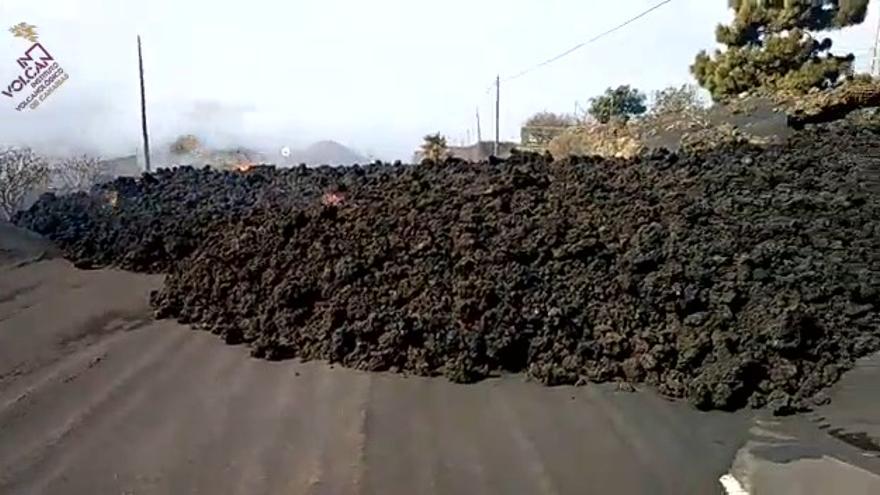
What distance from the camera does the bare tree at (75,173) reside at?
47.6 feet

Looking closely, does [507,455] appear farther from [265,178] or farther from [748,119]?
[748,119]

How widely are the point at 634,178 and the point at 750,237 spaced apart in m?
1.52

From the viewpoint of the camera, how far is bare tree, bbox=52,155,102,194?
14.5m

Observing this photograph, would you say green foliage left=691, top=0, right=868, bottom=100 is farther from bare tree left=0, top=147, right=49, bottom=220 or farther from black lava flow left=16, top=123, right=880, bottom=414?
bare tree left=0, top=147, right=49, bottom=220

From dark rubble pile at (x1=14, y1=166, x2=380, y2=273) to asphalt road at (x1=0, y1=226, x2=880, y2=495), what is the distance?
7.56ft

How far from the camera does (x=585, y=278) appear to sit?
5.42 metres

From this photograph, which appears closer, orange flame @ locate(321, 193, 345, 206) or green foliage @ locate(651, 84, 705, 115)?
orange flame @ locate(321, 193, 345, 206)

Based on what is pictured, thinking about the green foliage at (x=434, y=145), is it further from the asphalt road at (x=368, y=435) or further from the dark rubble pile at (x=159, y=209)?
the asphalt road at (x=368, y=435)

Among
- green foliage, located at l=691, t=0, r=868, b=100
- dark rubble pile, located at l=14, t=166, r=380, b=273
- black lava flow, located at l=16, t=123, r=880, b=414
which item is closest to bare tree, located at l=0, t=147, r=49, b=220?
dark rubble pile, located at l=14, t=166, r=380, b=273

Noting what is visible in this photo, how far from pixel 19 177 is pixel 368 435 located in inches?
406

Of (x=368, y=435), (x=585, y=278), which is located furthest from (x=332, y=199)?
(x=368, y=435)

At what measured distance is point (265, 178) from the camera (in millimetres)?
9469

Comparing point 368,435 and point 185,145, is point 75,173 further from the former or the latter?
point 368,435

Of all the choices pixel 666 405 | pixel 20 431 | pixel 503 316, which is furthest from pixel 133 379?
pixel 666 405
